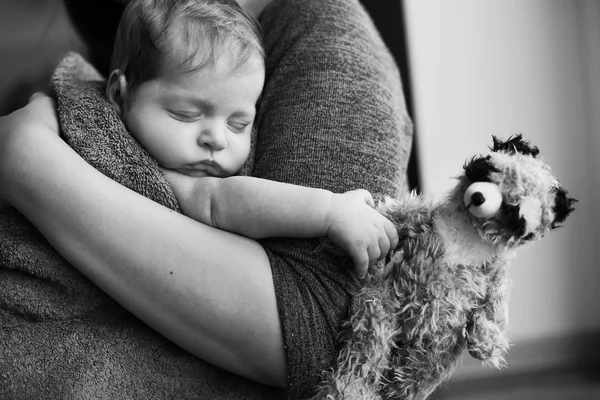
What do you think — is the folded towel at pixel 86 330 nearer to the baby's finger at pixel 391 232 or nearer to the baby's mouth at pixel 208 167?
the baby's mouth at pixel 208 167

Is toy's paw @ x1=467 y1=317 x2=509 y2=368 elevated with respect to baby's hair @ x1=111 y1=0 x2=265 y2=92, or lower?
lower

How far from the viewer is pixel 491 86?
2.01 meters

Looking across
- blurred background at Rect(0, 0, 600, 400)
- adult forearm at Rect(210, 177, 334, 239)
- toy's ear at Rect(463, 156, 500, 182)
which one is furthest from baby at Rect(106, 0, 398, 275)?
blurred background at Rect(0, 0, 600, 400)

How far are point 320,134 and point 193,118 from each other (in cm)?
17

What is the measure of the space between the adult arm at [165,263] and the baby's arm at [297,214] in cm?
3

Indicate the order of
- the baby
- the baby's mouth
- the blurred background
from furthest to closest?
1. the blurred background
2. the baby's mouth
3. the baby

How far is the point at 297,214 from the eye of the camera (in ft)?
2.29

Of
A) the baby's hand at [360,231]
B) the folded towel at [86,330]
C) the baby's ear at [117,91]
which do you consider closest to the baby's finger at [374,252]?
the baby's hand at [360,231]

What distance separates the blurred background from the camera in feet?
6.39

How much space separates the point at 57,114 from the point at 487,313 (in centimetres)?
60

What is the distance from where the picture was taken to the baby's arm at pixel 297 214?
0.68m

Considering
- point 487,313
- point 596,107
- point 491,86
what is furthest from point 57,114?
point 596,107

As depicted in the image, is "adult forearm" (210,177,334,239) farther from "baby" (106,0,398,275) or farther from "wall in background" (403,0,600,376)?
"wall in background" (403,0,600,376)

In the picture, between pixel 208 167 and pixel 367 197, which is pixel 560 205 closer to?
pixel 367 197
